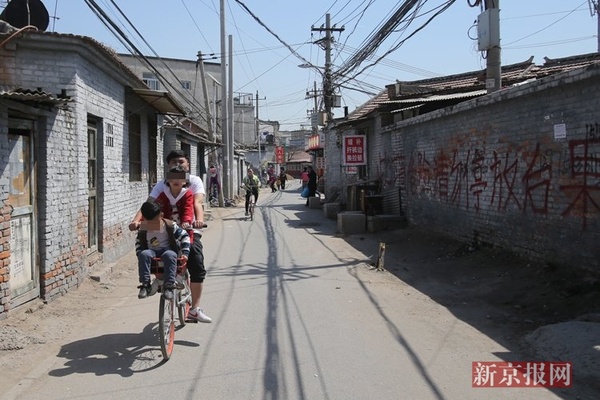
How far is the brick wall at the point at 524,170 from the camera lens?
6926 millimetres

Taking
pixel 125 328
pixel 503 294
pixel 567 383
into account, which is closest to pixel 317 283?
pixel 503 294

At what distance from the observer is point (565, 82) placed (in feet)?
23.6

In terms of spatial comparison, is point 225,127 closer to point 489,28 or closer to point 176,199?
point 489,28

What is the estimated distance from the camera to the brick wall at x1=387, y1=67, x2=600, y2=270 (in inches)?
273

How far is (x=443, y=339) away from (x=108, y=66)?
6623 millimetres

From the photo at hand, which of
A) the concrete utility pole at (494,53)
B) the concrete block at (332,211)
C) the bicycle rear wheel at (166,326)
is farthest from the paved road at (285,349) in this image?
the concrete block at (332,211)

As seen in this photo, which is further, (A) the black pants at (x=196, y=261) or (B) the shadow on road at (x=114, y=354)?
(A) the black pants at (x=196, y=261)

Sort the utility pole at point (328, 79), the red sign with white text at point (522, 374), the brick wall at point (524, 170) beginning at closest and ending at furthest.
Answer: the red sign with white text at point (522, 374) → the brick wall at point (524, 170) → the utility pole at point (328, 79)

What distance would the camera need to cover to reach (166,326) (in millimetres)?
4980

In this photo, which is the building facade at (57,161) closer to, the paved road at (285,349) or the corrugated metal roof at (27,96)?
the corrugated metal roof at (27,96)

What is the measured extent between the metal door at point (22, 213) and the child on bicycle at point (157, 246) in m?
1.92

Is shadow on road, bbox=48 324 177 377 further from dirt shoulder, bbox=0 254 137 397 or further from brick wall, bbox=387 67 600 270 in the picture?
brick wall, bbox=387 67 600 270

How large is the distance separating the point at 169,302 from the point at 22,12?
19.7ft

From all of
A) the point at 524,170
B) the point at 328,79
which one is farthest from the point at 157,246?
the point at 328,79
